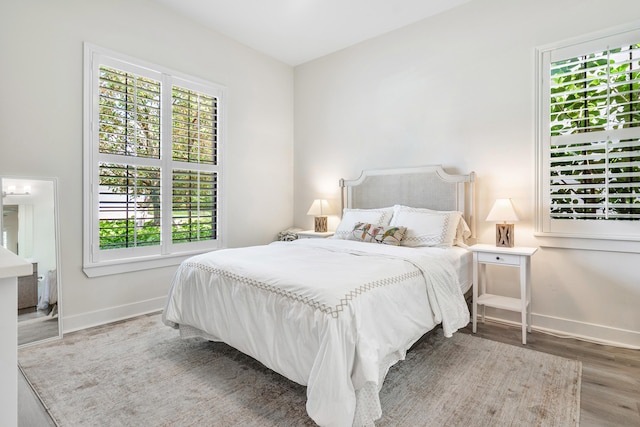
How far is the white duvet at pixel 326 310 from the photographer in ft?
4.89

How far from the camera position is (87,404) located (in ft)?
5.97

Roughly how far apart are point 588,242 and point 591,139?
0.83 m

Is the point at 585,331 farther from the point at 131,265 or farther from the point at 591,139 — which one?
the point at 131,265

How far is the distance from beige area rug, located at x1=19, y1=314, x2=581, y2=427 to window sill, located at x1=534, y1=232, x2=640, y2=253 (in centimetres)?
97

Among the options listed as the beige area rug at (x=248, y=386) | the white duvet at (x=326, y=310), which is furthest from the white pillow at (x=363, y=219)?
the beige area rug at (x=248, y=386)

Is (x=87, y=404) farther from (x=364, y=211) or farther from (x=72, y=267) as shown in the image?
(x=364, y=211)

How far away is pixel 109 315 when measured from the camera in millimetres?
3107

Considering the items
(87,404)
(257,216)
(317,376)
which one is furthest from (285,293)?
(257,216)

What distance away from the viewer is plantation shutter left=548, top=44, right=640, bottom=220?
2568 mm

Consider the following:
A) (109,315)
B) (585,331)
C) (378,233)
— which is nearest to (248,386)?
(378,233)

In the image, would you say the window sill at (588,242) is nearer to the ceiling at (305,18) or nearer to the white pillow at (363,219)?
the white pillow at (363,219)

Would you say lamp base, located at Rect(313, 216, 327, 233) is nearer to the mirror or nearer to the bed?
the bed

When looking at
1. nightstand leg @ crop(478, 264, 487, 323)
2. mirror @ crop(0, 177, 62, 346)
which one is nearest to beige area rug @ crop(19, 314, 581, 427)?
mirror @ crop(0, 177, 62, 346)

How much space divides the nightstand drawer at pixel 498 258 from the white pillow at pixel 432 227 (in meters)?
0.28
